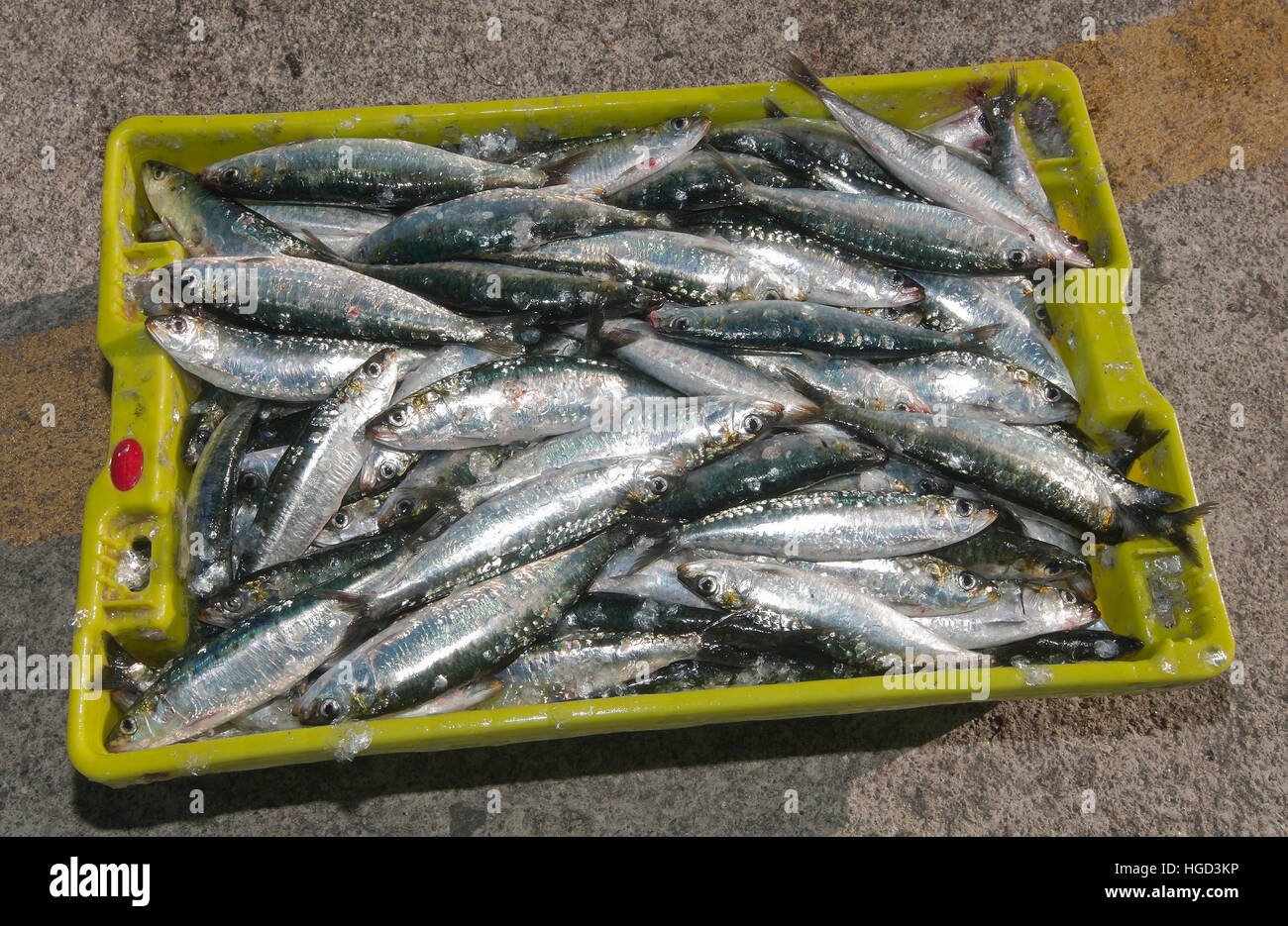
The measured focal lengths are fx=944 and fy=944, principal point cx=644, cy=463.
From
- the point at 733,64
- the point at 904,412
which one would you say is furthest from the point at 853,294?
the point at 733,64

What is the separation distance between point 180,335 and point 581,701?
174cm

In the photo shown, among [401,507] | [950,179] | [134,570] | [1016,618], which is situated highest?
[950,179]

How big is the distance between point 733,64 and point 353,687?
10.1ft

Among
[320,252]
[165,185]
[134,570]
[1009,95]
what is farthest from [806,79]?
[134,570]

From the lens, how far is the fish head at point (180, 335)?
9.98ft

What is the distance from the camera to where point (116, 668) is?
2.93 metres

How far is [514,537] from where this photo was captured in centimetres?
288

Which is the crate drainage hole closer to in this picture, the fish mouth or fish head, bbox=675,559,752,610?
fish head, bbox=675,559,752,610

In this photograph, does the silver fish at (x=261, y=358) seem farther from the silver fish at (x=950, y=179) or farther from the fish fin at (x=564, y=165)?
the silver fish at (x=950, y=179)

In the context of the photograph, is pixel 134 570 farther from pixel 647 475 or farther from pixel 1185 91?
pixel 1185 91

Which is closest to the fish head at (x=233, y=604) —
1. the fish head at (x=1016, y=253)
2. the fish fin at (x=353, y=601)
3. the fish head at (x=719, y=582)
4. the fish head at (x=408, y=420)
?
the fish fin at (x=353, y=601)

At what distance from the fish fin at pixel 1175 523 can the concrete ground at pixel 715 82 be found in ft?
2.74

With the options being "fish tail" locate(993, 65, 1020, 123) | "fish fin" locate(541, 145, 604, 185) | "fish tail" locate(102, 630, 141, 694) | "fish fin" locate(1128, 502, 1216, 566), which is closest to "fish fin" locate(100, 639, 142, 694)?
"fish tail" locate(102, 630, 141, 694)

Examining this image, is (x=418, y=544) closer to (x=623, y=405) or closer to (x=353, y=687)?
(x=353, y=687)
